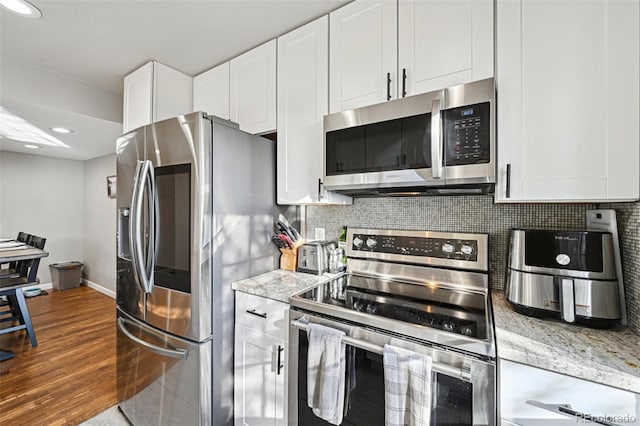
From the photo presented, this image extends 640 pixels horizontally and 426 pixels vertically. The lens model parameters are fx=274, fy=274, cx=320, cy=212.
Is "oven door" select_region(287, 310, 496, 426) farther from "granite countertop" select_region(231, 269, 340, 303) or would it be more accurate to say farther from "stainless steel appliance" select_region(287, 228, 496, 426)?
"granite countertop" select_region(231, 269, 340, 303)

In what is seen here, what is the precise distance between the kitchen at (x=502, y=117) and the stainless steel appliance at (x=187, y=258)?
36 cm

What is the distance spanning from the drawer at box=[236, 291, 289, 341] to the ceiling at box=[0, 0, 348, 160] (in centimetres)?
163

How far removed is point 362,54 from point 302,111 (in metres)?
0.46

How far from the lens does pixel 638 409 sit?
2.29ft

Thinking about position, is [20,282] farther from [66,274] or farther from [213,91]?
[213,91]

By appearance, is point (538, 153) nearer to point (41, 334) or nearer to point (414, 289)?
point (414, 289)

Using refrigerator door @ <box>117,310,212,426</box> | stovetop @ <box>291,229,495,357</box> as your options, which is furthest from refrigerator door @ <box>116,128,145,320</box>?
stovetop @ <box>291,229,495,357</box>

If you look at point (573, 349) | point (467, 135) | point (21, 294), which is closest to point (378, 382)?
point (573, 349)

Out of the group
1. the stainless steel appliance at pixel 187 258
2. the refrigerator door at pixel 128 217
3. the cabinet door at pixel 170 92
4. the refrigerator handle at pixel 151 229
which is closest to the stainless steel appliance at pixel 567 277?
the stainless steel appliance at pixel 187 258

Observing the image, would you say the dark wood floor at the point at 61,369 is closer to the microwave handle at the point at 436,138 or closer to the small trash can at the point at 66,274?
the small trash can at the point at 66,274

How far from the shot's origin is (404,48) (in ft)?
4.37

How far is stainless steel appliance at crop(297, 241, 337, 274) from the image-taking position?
5.68 feet

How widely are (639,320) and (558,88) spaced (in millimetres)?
840

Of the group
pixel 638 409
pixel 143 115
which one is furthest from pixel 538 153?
pixel 143 115
